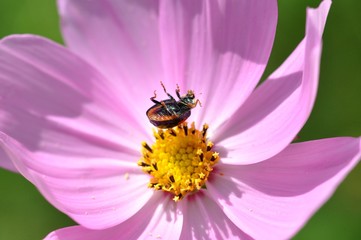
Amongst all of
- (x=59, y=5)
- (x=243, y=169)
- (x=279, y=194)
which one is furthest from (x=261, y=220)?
(x=59, y=5)

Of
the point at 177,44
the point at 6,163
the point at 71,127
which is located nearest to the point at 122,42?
the point at 177,44

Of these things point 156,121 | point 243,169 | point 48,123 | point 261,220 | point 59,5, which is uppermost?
point 59,5

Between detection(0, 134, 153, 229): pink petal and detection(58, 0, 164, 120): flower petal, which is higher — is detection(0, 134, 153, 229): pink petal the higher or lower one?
the lower one

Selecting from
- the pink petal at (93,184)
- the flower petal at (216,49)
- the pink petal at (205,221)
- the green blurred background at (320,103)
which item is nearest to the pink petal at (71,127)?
the pink petal at (93,184)

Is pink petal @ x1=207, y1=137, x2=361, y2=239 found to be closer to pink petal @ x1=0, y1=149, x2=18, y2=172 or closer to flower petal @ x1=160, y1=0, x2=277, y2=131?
flower petal @ x1=160, y1=0, x2=277, y2=131

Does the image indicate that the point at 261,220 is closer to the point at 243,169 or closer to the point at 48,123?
the point at 243,169

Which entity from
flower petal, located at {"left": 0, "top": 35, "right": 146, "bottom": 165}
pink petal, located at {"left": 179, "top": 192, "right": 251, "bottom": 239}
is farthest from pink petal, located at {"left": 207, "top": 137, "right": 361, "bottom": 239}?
flower petal, located at {"left": 0, "top": 35, "right": 146, "bottom": 165}

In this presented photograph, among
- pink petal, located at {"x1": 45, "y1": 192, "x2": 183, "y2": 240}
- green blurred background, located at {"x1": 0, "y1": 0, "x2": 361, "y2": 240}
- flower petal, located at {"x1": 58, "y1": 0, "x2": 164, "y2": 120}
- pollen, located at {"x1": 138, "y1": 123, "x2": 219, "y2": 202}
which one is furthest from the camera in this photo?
green blurred background, located at {"x1": 0, "y1": 0, "x2": 361, "y2": 240}
